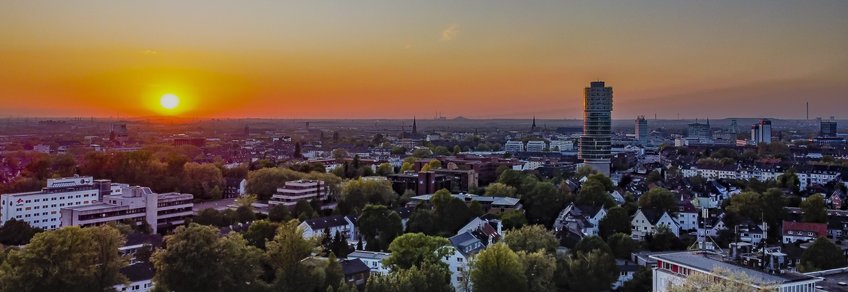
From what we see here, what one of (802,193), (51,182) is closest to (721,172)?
(802,193)

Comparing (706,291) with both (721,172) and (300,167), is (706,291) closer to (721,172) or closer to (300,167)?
(300,167)

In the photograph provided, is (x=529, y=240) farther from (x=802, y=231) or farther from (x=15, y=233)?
(x=15, y=233)

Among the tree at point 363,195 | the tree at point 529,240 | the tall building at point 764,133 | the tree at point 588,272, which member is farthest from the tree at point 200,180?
the tall building at point 764,133

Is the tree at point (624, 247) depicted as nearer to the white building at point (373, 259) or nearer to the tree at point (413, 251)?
the tree at point (413, 251)

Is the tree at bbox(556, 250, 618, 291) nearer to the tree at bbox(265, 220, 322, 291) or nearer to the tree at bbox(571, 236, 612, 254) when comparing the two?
the tree at bbox(571, 236, 612, 254)

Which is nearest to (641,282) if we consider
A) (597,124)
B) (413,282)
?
(413,282)

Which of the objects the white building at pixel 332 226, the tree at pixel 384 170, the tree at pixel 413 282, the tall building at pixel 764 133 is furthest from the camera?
Answer: the tall building at pixel 764 133
